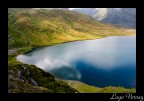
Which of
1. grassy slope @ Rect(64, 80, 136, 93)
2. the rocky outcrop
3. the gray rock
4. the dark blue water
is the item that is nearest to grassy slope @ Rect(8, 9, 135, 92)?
the rocky outcrop

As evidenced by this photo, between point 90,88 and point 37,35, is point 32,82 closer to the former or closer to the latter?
point 90,88

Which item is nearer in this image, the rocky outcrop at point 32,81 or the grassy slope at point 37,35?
the rocky outcrop at point 32,81

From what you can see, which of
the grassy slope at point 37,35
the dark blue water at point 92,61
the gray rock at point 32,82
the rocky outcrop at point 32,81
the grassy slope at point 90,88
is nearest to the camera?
the rocky outcrop at point 32,81

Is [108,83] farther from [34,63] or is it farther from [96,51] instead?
[34,63]

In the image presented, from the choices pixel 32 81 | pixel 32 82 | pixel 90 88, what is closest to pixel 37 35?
pixel 32 81

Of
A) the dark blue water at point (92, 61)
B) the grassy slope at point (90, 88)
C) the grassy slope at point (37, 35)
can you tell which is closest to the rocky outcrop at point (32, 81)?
the grassy slope at point (37, 35)

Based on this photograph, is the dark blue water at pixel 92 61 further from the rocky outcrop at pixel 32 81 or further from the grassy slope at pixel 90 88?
the rocky outcrop at pixel 32 81

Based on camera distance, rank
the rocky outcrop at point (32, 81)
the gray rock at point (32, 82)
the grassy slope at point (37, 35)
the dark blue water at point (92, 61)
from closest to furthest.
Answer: the rocky outcrop at point (32, 81)
the grassy slope at point (37, 35)
the gray rock at point (32, 82)
the dark blue water at point (92, 61)
